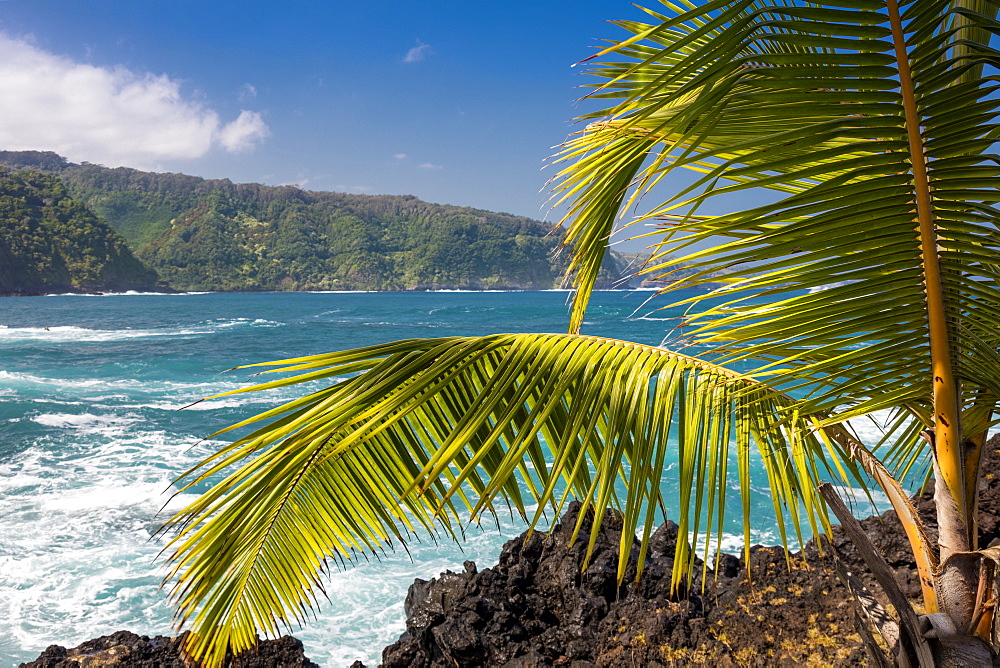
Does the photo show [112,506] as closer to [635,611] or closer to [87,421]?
[87,421]

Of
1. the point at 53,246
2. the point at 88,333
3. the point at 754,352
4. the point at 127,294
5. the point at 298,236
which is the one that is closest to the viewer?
the point at 754,352

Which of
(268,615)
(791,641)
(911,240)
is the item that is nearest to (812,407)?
(911,240)

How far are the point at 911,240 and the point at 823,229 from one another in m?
0.19

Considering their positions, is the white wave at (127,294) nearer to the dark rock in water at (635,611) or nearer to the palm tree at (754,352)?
the dark rock in water at (635,611)

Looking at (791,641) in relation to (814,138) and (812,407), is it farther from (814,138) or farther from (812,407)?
(814,138)

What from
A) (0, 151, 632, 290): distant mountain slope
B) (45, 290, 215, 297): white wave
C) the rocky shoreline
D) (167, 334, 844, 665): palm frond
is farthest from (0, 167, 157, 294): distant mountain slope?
(167, 334, 844, 665): palm frond

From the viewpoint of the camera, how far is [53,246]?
9444 centimetres

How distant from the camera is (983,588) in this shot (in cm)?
169

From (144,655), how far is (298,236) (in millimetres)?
138805

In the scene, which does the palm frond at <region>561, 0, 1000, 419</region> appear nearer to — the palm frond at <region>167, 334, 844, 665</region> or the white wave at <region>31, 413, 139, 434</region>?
the palm frond at <region>167, 334, 844, 665</region>

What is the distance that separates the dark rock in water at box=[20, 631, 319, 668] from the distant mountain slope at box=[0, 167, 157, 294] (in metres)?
105

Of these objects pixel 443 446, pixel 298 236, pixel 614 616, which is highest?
pixel 298 236

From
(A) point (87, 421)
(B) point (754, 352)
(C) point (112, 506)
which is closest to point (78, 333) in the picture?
(A) point (87, 421)

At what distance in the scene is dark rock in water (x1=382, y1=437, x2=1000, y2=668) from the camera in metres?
4.71
